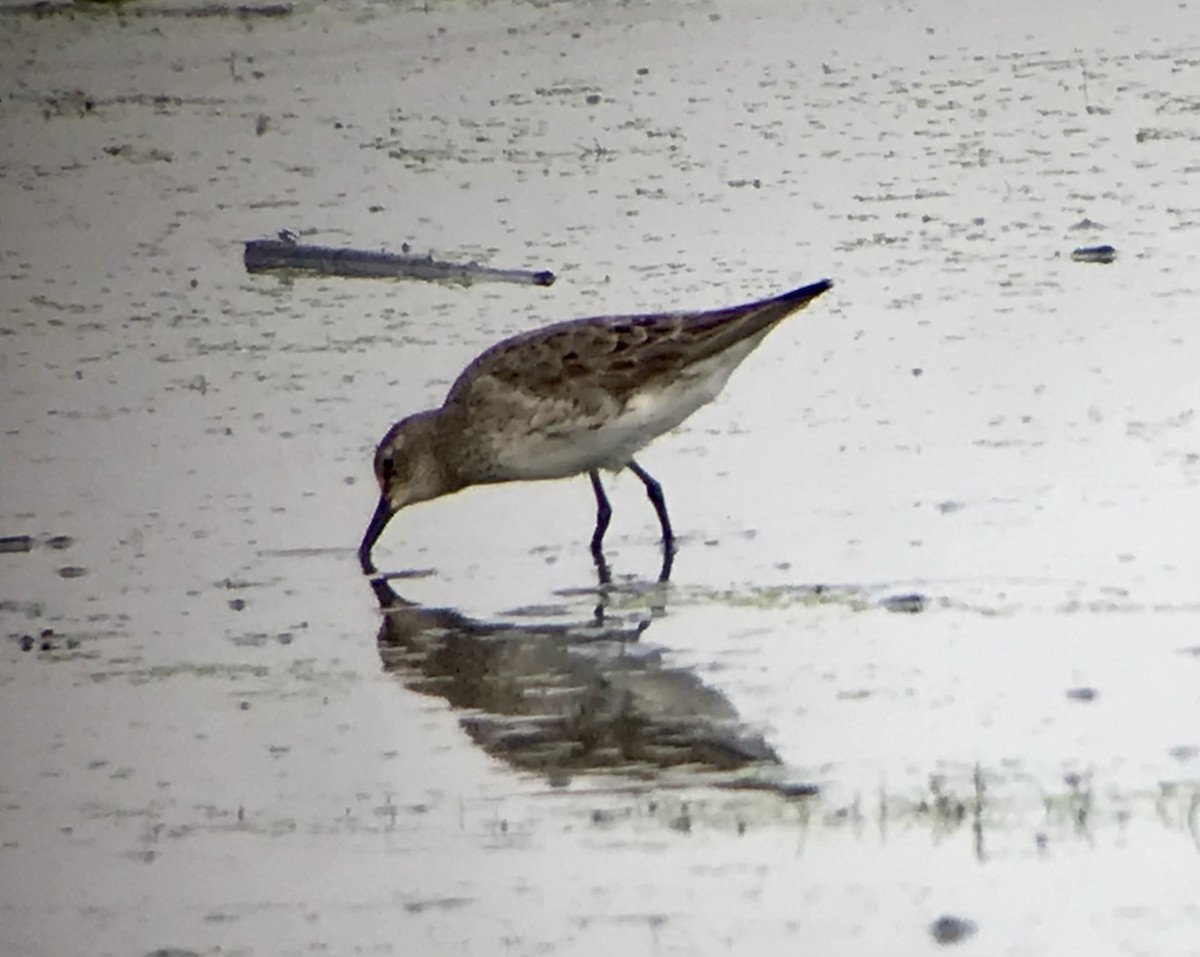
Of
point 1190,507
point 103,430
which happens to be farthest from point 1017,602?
point 103,430

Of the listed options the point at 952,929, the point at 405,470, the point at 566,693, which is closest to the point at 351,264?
the point at 405,470

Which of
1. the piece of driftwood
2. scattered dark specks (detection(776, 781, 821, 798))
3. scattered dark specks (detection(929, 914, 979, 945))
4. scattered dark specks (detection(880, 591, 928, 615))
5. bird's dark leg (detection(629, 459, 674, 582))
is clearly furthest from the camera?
the piece of driftwood

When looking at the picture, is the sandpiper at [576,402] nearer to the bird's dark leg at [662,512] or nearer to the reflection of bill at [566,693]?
the bird's dark leg at [662,512]

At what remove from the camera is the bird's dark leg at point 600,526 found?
2.54m

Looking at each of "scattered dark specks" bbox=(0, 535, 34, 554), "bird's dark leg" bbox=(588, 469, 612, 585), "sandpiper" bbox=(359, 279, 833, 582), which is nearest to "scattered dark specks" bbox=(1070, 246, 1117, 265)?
"sandpiper" bbox=(359, 279, 833, 582)

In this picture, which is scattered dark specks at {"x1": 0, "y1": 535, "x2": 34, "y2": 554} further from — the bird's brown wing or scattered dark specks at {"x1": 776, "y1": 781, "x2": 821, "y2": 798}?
scattered dark specks at {"x1": 776, "y1": 781, "x2": 821, "y2": 798}

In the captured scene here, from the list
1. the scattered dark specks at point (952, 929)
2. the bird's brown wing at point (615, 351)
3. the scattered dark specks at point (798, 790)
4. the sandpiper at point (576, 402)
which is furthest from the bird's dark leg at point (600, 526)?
the scattered dark specks at point (952, 929)

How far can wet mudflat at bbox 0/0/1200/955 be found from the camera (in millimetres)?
2193

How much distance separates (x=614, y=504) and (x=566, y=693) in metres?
0.30

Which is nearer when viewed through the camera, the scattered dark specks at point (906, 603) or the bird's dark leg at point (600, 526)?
the scattered dark specks at point (906, 603)

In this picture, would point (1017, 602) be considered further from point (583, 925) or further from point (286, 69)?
point (286, 69)

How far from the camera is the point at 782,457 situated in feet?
8.43

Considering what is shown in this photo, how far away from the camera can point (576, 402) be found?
2.59 metres

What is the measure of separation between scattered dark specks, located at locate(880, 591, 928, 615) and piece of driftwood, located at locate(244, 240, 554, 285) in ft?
2.25
